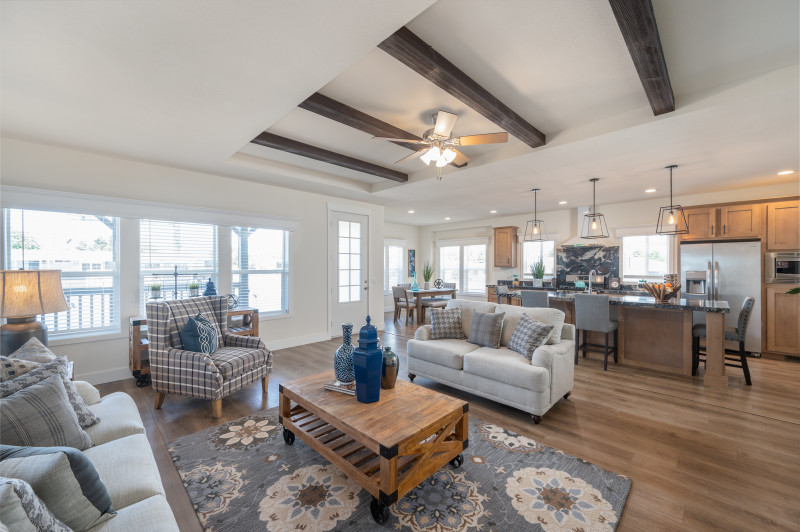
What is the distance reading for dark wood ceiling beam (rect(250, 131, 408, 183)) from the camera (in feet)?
11.2

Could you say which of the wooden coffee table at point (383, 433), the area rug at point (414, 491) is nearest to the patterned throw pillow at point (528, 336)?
the area rug at point (414, 491)

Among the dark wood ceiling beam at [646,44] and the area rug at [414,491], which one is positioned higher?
the dark wood ceiling beam at [646,44]

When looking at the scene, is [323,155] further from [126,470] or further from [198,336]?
[126,470]

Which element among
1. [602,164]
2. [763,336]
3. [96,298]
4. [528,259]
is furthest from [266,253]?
[763,336]

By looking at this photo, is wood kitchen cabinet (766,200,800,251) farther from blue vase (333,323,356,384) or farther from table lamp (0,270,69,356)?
table lamp (0,270,69,356)

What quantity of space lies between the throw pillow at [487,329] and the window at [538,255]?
4.29 meters

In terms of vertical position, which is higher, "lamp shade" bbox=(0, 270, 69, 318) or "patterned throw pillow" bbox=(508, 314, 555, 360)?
"lamp shade" bbox=(0, 270, 69, 318)

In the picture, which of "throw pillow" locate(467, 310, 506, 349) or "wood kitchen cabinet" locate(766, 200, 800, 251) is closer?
"throw pillow" locate(467, 310, 506, 349)

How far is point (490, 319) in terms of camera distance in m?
3.33

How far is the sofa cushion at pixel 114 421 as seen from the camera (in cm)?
168

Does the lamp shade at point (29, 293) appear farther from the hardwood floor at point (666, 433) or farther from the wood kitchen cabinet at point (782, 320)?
the wood kitchen cabinet at point (782, 320)

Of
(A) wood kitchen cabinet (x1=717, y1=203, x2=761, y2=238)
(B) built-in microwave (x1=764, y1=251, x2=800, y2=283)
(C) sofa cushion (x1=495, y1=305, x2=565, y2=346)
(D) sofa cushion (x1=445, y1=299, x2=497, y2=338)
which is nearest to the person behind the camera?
(C) sofa cushion (x1=495, y1=305, x2=565, y2=346)

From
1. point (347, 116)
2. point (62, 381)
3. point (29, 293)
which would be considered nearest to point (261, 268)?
point (29, 293)

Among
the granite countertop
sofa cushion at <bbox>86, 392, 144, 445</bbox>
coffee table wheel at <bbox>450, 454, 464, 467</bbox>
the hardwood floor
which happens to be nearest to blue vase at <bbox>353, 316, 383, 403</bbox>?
coffee table wheel at <bbox>450, 454, 464, 467</bbox>
